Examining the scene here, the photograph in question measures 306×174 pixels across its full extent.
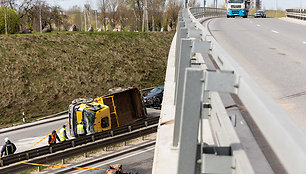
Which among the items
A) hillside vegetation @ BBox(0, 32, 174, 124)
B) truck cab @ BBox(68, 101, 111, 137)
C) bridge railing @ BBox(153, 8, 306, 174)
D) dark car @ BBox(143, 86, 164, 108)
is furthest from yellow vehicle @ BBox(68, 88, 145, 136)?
bridge railing @ BBox(153, 8, 306, 174)

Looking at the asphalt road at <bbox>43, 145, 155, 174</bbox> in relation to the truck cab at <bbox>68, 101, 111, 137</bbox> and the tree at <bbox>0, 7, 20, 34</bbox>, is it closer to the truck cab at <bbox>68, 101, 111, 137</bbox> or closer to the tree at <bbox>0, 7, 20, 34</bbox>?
the truck cab at <bbox>68, 101, 111, 137</bbox>

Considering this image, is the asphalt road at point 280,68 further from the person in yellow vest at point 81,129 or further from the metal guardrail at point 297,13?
the metal guardrail at point 297,13

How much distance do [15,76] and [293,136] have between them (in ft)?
111

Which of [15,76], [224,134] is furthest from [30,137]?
[224,134]

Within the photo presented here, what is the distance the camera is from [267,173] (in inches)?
91.1

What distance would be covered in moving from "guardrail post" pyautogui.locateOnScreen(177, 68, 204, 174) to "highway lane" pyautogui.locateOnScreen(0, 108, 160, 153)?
18.2 metres

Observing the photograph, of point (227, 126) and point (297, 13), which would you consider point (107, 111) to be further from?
point (297, 13)

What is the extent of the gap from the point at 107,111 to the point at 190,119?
16.8m

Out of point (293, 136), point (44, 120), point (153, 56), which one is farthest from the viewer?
point (153, 56)

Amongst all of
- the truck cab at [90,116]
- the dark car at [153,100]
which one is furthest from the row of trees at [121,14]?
the truck cab at [90,116]

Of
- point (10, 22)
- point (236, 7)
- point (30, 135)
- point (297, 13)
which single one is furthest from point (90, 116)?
point (10, 22)

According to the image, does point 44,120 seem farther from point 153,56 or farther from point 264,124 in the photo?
point 264,124

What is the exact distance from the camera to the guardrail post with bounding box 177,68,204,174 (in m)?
2.64

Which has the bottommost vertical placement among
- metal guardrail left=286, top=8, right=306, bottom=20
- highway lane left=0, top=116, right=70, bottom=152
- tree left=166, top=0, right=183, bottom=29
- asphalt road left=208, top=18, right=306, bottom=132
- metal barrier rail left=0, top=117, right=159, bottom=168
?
highway lane left=0, top=116, right=70, bottom=152
